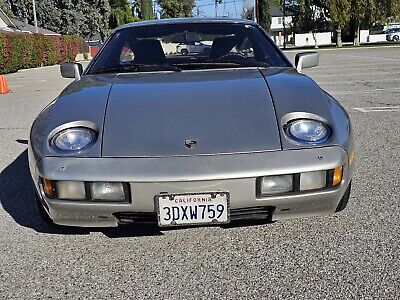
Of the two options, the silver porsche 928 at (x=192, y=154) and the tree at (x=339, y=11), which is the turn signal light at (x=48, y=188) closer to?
the silver porsche 928 at (x=192, y=154)

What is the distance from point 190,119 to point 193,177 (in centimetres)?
41

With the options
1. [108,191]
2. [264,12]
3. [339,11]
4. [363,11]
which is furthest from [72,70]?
[264,12]

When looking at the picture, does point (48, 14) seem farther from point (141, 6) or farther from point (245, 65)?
point (245, 65)

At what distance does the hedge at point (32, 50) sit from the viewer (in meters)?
20.6

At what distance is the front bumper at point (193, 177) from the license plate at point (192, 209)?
0.03 meters

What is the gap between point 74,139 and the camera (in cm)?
256

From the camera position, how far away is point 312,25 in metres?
43.4

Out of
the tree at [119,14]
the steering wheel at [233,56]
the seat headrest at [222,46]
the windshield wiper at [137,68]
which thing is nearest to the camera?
the windshield wiper at [137,68]

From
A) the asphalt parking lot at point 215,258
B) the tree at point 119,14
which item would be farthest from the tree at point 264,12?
the asphalt parking lot at point 215,258

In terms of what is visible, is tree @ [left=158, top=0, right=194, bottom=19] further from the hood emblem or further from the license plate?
the license plate

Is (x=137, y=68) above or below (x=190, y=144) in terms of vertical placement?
above

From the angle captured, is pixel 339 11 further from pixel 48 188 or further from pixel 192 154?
pixel 48 188

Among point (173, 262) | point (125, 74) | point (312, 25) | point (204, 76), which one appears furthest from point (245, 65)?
point (312, 25)

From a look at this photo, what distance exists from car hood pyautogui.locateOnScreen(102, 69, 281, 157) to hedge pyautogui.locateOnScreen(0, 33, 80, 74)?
736 inches
